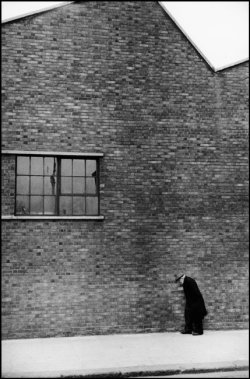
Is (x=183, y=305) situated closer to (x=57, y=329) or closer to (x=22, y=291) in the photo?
(x=57, y=329)

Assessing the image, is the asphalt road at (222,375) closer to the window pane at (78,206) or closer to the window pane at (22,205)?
the window pane at (78,206)

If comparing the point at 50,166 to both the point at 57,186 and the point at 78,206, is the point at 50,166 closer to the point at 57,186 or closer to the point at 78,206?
the point at 57,186

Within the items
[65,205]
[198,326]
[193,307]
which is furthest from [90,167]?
[198,326]

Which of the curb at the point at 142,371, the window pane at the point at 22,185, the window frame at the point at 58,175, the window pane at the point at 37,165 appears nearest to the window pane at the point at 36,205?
the window frame at the point at 58,175

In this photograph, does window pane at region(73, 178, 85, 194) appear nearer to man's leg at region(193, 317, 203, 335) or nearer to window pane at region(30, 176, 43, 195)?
window pane at region(30, 176, 43, 195)

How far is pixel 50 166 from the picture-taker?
10953 mm

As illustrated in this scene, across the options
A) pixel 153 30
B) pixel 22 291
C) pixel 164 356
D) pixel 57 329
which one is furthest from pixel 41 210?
pixel 153 30

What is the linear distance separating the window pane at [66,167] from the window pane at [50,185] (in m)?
0.28

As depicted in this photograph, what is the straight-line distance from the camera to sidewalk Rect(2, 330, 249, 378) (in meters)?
7.64

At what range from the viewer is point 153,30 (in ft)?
38.4

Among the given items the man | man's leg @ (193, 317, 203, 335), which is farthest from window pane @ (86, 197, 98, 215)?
man's leg @ (193, 317, 203, 335)

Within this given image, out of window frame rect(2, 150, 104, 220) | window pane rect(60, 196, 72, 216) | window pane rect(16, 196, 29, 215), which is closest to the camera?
window frame rect(2, 150, 104, 220)

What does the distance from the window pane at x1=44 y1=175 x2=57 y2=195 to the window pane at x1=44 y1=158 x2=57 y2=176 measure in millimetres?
97

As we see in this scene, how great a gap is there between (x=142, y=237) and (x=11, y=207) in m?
3.16
